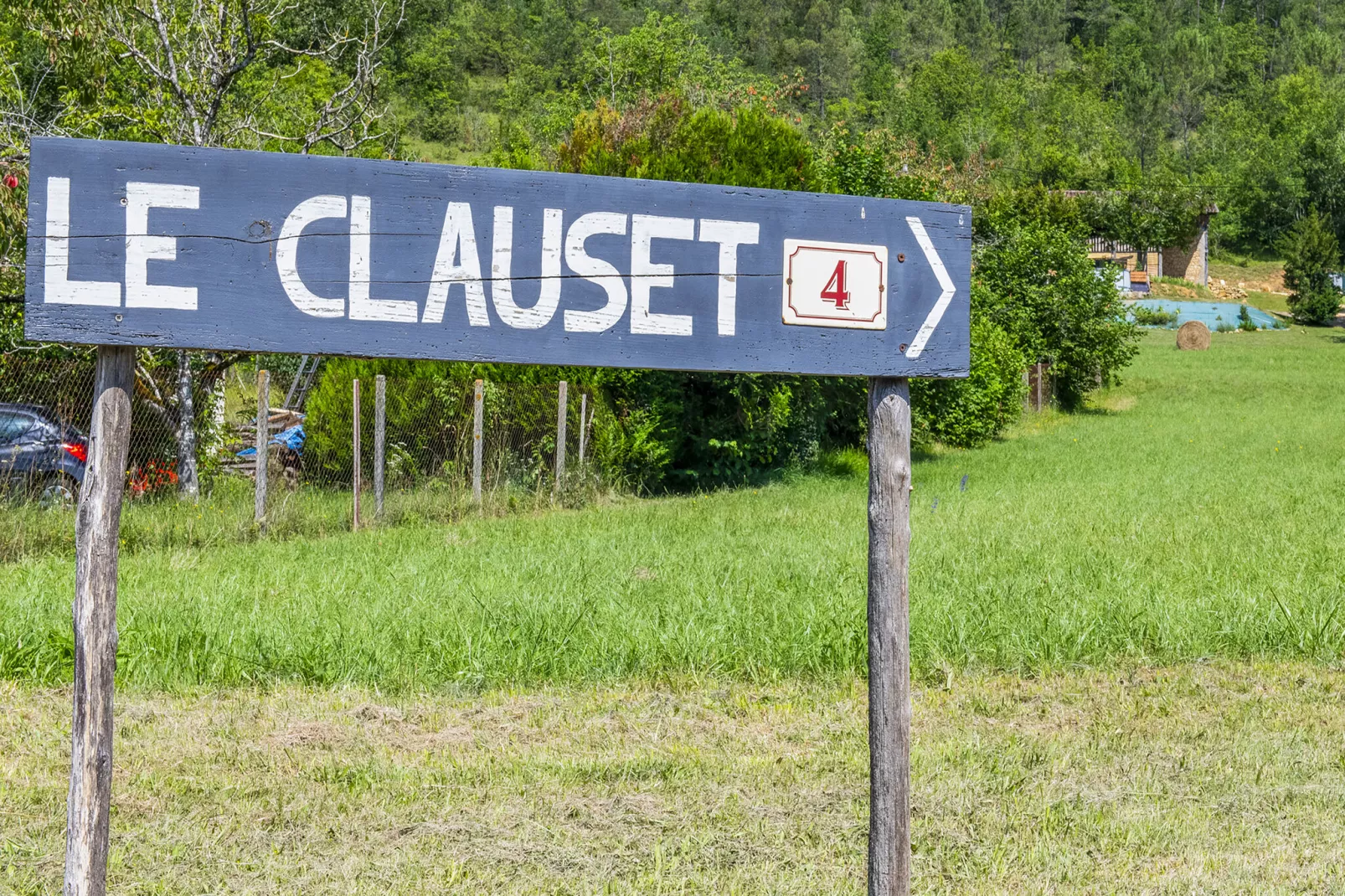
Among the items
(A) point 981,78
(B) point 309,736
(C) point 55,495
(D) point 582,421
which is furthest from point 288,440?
(A) point 981,78

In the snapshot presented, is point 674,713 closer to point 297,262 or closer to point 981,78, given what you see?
point 297,262

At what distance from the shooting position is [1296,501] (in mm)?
14445

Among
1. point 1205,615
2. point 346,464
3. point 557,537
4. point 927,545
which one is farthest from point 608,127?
point 1205,615

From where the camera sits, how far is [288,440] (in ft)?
53.8

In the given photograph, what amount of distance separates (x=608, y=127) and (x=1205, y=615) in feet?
45.5

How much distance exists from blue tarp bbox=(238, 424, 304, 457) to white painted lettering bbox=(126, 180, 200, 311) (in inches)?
500

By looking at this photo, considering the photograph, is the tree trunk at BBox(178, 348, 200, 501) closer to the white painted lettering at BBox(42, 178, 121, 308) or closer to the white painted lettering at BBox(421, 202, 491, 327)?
the white painted lettering at BBox(42, 178, 121, 308)

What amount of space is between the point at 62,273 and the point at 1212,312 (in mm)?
59926

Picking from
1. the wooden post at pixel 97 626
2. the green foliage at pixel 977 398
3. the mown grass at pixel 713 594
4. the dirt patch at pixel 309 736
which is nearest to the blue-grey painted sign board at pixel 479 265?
the wooden post at pixel 97 626

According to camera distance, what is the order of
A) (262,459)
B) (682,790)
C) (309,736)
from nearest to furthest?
(682,790) → (309,736) → (262,459)

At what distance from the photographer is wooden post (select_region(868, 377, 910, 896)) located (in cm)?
339

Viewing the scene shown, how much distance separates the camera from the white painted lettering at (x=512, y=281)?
3.29 metres

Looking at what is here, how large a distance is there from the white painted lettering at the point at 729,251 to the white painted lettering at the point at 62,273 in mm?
1597

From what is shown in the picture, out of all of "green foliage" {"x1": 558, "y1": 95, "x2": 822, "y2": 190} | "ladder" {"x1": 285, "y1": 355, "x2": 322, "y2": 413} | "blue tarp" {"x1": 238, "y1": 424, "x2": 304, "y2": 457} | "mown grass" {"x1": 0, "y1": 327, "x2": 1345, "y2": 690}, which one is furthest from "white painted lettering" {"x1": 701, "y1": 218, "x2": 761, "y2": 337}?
"ladder" {"x1": 285, "y1": 355, "x2": 322, "y2": 413}
